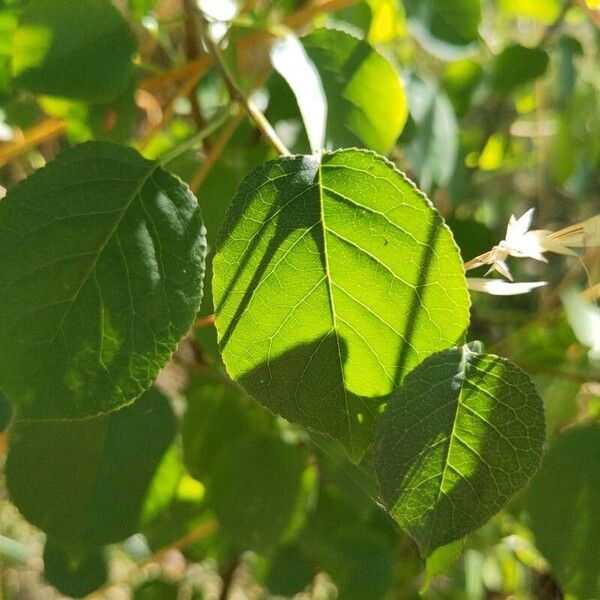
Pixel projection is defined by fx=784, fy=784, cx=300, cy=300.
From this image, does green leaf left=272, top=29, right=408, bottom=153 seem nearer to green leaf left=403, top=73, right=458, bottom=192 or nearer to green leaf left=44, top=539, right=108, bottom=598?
green leaf left=403, top=73, right=458, bottom=192

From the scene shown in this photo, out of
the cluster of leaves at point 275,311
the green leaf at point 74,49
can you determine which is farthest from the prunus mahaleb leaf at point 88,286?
the green leaf at point 74,49

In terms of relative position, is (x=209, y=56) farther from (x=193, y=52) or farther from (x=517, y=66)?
(x=517, y=66)

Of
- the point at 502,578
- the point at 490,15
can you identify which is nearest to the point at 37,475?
the point at 502,578

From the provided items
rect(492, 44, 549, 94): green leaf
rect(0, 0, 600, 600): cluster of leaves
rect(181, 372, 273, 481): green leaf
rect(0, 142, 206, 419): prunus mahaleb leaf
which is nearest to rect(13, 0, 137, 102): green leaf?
rect(0, 0, 600, 600): cluster of leaves

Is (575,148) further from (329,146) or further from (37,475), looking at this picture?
(37,475)

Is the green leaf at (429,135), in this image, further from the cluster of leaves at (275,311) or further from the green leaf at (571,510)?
the green leaf at (571,510)

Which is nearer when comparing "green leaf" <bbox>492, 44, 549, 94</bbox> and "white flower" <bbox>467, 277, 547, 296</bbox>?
"white flower" <bbox>467, 277, 547, 296</bbox>
